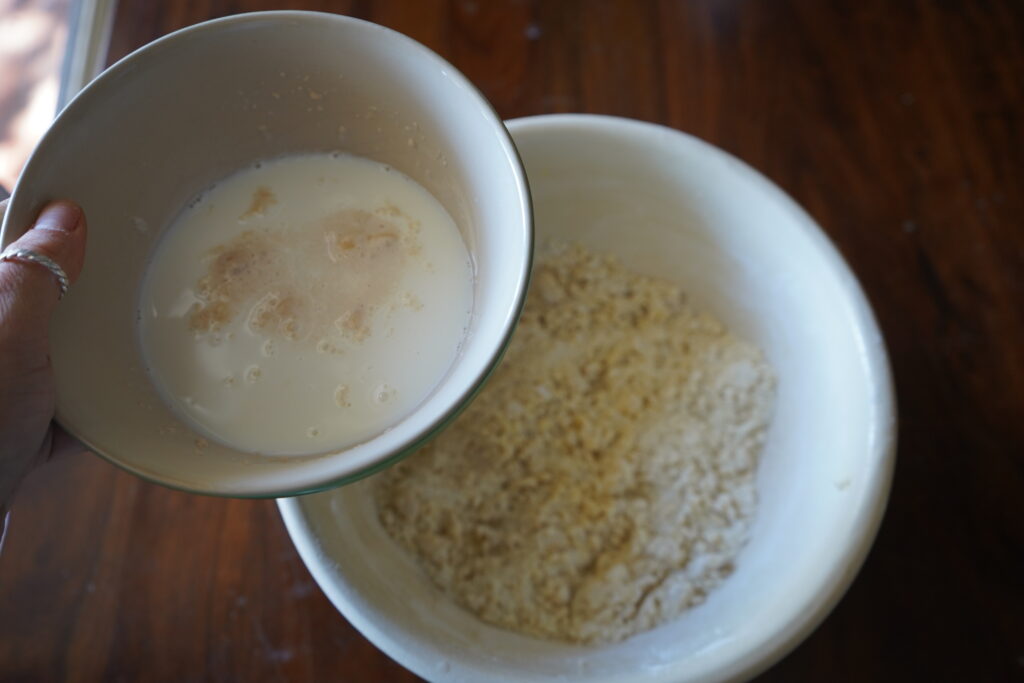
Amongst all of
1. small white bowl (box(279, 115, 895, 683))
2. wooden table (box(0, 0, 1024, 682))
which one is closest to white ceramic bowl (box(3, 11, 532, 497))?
small white bowl (box(279, 115, 895, 683))

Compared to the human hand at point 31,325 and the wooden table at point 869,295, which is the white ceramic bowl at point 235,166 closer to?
the human hand at point 31,325

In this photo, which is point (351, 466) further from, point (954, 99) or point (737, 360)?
point (954, 99)

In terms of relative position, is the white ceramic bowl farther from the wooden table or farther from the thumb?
the wooden table

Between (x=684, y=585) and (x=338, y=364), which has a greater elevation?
(x=338, y=364)

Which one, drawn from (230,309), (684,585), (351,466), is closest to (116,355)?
(230,309)

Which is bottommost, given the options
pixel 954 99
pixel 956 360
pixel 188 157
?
pixel 956 360

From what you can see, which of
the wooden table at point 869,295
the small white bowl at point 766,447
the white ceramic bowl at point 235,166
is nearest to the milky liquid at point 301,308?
the white ceramic bowl at point 235,166
